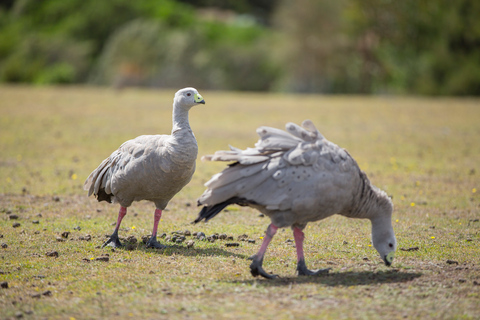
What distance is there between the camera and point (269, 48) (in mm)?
49062

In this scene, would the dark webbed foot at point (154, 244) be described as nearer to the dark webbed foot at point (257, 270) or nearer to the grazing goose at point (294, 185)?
the grazing goose at point (294, 185)

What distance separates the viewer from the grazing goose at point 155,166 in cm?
759

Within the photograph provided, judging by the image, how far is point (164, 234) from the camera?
851cm

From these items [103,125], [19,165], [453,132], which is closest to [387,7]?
[453,132]

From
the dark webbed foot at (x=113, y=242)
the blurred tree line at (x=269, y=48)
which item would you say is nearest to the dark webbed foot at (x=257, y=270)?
the dark webbed foot at (x=113, y=242)

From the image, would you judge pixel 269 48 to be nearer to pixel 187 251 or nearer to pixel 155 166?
pixel 155 166

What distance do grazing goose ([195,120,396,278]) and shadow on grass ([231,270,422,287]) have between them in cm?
12

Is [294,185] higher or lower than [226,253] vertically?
higher

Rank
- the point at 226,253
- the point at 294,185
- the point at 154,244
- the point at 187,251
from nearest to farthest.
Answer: the point at 294,185 → the point at 226,253 → the point at 187,251 → the point at 154,244

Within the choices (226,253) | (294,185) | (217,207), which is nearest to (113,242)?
(226,253)

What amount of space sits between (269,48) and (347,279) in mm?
44049

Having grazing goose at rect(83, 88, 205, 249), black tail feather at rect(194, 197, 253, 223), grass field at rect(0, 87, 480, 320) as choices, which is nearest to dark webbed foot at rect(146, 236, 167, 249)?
grazing goose at rect(83, 88, 205, 249)

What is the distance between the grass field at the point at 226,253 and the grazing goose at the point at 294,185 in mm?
616

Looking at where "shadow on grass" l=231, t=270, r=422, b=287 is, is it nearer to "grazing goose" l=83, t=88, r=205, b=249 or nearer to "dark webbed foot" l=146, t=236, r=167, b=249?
"dark webbed foot" l=146, t=236, r=167, b=249
